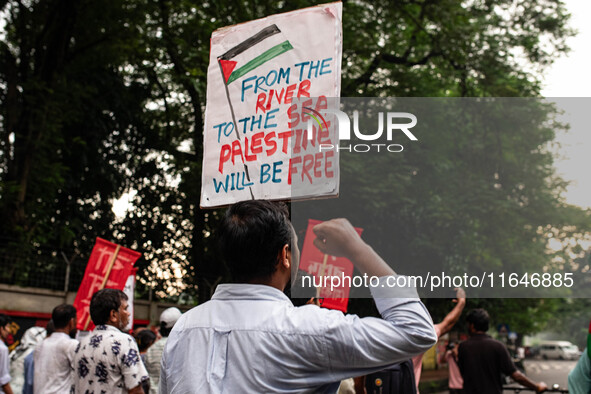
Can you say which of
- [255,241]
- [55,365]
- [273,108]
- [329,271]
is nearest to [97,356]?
[55,365]

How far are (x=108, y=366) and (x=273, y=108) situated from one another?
1886mm

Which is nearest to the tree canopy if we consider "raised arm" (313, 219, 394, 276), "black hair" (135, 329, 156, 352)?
"black hair" (135, 329, 156, 352)

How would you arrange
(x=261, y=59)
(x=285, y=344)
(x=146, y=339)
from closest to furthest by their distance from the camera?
(x=285, y=344) < (x=261, y=59) < (x=146, y=339)

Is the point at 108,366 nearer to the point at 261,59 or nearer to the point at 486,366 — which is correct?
the point at 261,59

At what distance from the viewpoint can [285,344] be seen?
1.71 meters

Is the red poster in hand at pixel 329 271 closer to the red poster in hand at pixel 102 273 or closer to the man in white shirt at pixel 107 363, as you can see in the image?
the man in white shirt at pixel 107 363

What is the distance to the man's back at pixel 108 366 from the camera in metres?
4.09

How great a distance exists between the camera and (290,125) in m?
3.38

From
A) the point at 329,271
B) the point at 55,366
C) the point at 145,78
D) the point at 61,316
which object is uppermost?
the point at 145,78

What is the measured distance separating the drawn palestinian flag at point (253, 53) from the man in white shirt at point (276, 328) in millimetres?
1866

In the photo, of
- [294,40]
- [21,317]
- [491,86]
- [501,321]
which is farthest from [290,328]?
[501,321]

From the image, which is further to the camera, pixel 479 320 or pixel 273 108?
pixel 479 320

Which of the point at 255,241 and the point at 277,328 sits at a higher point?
the point at 255,241

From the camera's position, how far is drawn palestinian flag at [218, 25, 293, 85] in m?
3.63
